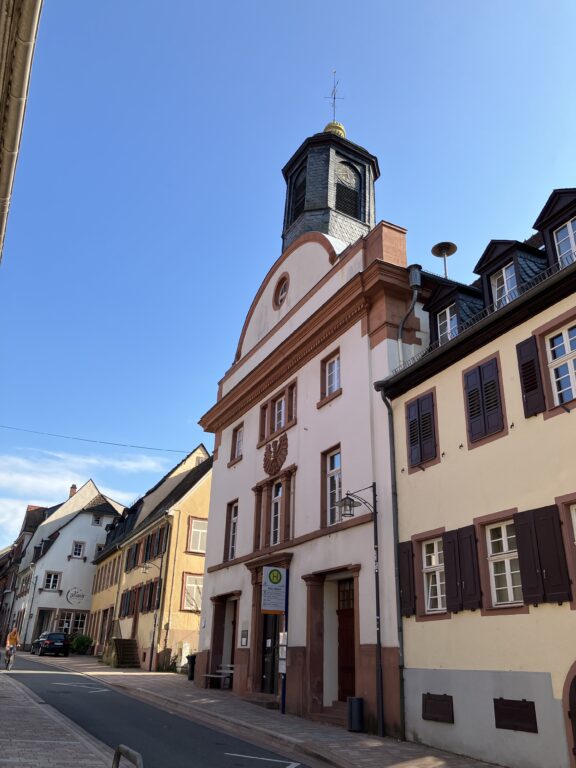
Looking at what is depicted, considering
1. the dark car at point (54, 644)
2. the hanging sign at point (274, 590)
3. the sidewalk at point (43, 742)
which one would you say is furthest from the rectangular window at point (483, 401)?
the dark car at point (54, 644)

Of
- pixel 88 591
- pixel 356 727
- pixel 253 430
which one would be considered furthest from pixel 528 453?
pixel 88 591

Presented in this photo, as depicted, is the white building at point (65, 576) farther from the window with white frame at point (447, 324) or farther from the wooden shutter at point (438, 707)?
the wooden shutter at point (438, 707)

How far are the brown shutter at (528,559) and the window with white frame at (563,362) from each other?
80.6 inches

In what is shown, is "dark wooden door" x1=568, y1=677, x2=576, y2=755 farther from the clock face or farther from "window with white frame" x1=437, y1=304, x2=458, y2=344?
the clock face

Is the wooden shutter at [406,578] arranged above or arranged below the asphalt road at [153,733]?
above

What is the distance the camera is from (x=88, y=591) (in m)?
51.6

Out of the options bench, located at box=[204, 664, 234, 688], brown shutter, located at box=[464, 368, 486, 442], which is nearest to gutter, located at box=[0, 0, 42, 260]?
brown shutter, located at box=[464, 368, 486, 442]

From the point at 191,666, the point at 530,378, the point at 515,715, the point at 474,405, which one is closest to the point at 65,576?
the point at 191,666

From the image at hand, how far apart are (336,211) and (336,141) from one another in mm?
3365

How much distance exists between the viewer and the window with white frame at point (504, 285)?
13719 mm

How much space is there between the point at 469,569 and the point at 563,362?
4.01 meters

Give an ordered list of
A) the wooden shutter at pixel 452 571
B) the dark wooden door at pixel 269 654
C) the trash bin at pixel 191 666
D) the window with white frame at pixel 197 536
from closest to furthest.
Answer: the wooden shutter at pixel 452 571 < the dark wooden door at pixel 269 654 < the trash bin at pixel 191 666 < the window with white frame at pixel 197 536

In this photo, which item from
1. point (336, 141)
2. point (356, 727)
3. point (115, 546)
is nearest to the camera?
point (356, 727)

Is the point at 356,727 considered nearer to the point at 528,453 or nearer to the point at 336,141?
the point at 528,453
